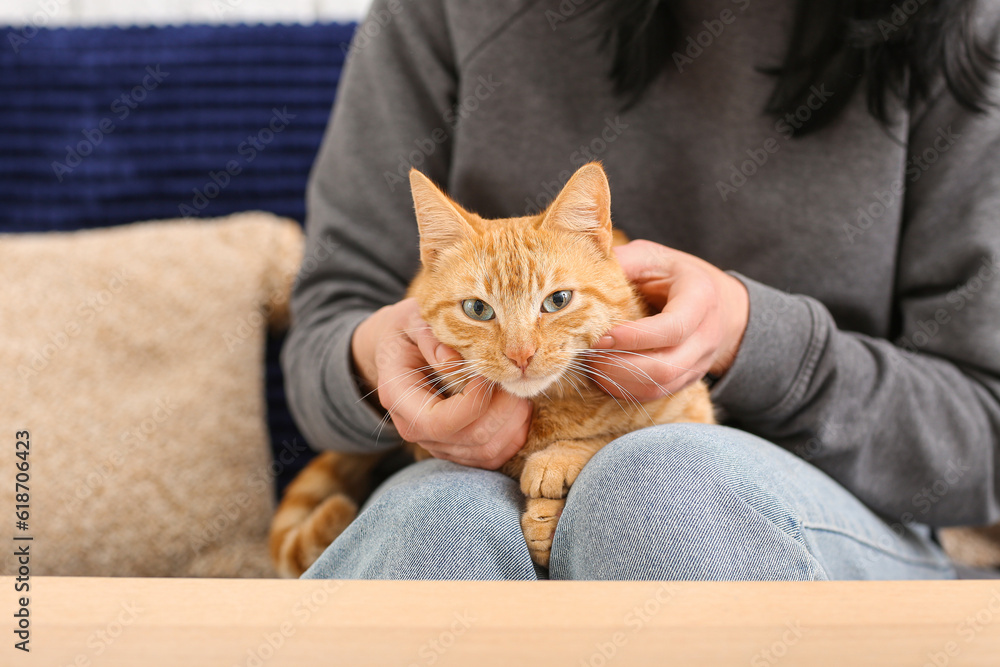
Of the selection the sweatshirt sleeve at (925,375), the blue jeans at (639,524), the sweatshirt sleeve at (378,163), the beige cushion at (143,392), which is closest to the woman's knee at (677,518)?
the blue jeans at (639,524)

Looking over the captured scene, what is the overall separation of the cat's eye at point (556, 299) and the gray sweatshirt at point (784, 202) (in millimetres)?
307

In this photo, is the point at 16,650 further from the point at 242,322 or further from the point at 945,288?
the point at 945,288

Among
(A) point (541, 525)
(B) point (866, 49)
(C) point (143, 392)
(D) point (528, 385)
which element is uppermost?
(B) point (866, 49)

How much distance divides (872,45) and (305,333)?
1.06 m

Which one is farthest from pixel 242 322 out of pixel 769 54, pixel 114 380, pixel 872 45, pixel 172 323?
pixel 872 45

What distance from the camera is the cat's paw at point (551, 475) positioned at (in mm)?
785

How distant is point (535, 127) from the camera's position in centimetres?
110

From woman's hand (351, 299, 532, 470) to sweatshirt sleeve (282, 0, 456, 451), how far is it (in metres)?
0.30

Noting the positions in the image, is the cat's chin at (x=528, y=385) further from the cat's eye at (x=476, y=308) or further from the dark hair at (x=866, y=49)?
the dark hair at (x=866, y=49)

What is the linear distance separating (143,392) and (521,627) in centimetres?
119

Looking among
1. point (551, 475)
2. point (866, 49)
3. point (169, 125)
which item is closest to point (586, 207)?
point (551, 475)

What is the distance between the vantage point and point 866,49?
0.99m

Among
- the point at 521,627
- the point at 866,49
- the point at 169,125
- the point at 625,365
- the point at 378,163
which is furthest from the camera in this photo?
the point at 169,125

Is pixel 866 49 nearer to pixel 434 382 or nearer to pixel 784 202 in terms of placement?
pixel 784 202
